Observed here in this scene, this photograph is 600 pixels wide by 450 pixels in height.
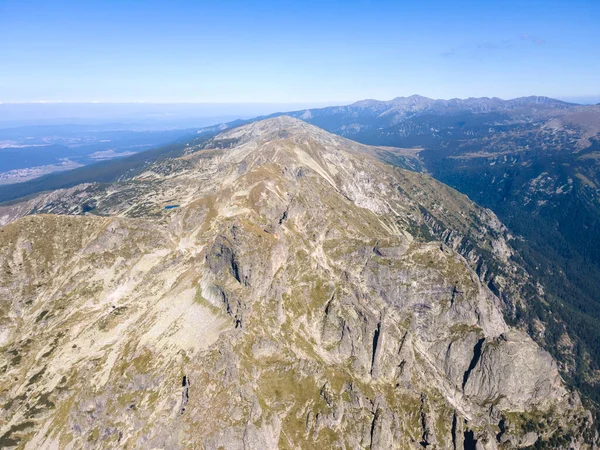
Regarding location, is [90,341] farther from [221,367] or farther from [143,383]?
[221,367]

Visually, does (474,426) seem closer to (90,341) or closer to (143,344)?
(143,344)

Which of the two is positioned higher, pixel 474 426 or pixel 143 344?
pixel 143 344

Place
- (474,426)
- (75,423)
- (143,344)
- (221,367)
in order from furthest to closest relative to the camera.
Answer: (474,426), (143,344), (221,367), (75,423)

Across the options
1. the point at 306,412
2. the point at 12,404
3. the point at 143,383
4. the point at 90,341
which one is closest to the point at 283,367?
the point at 306,412

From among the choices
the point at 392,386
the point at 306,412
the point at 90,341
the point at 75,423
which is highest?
the point at 90,341

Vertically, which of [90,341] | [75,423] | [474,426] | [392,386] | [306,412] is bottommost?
[474,426]

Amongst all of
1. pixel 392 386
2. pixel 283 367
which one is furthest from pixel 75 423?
pixel 392 386

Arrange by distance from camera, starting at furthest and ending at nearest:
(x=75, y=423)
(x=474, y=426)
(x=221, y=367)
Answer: (x=474, y=426) < (x=221, y=367) < (x=75, y=423)

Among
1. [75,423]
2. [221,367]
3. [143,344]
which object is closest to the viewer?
[75,423]

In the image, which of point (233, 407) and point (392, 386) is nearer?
point (233, 407)
